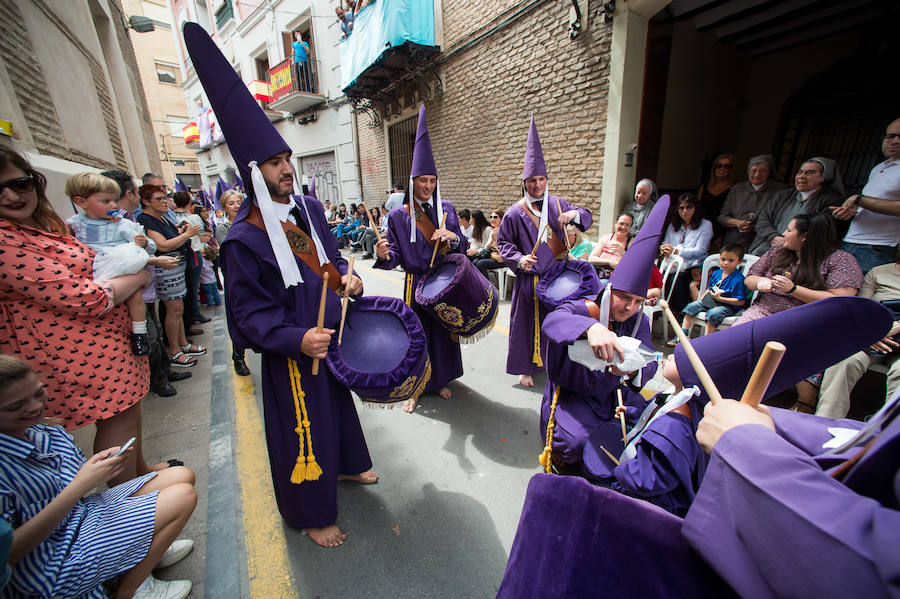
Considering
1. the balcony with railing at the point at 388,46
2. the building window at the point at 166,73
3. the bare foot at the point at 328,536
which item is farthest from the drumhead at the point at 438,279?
the building window at the point at 166,73

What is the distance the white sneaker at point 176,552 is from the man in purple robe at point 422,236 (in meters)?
1.55

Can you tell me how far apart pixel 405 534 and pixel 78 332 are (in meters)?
1.92

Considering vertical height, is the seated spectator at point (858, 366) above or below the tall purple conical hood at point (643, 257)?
below

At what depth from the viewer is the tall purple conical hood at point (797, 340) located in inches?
32.5

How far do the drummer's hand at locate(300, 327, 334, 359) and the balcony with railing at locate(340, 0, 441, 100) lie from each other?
853 centimetres

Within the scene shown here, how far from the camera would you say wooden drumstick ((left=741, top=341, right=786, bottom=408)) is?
0.70 meters

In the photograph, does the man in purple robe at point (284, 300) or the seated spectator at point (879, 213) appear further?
the seated spectator at point (879, 213)

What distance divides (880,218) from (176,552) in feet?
17.4

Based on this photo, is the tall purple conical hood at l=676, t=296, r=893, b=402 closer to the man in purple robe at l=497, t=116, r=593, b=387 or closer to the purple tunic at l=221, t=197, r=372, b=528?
the purple tunic at l=221, t=197, r=372, b=528

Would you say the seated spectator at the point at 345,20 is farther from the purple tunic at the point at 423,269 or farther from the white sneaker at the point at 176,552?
the white sneaker at the point at 176,552

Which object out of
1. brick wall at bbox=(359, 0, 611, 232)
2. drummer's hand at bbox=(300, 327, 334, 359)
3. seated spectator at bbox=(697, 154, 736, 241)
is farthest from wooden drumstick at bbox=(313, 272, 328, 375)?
brick wall at bbox=(359, 0, 611, 232)

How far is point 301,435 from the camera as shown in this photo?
1698 millimetres

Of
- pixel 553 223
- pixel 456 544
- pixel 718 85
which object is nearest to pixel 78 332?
pixel 456 544

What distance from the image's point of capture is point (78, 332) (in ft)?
5.63
